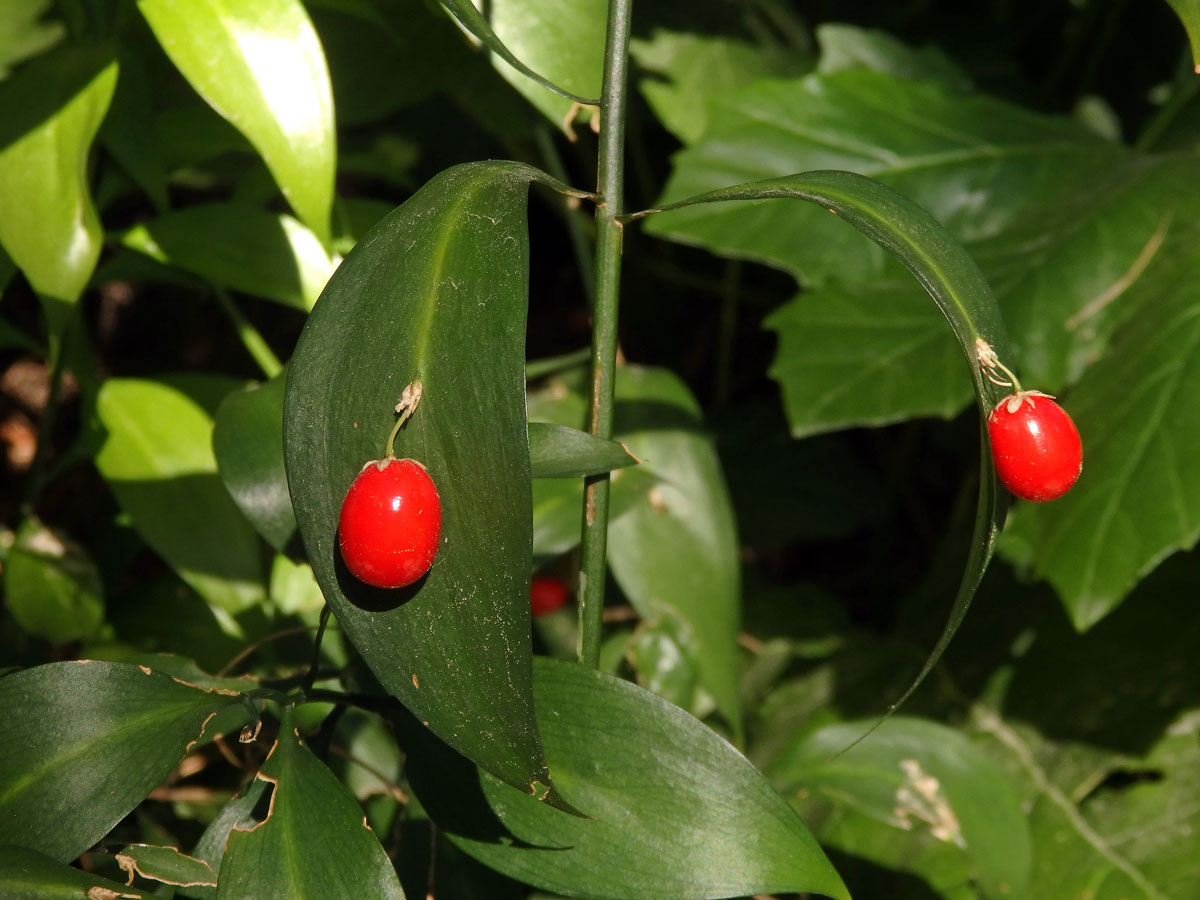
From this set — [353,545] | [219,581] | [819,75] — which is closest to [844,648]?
[819,75]

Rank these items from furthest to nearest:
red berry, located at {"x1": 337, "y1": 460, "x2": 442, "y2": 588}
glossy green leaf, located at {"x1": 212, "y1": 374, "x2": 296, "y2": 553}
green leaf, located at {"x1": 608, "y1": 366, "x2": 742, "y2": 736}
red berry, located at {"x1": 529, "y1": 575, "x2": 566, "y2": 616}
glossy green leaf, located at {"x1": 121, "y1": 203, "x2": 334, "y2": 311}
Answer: red berry, located at {"x1": 529, "y1": 575, "x2": 566, "y2": 616}
green leaf, located at {"x1": 608, "y1": 366, "x2": 742, "y2": 736}
glossy green leaf, located at {"x1": 121, "y1": 203, "x2": 334, "y2": 311}
glossy green leaf, located at {"x1": 212, "y1": 374, "x2": 296, "y2": 553}
red berry, located at {"x1": 337, "y1": 460, "x2": 442, "y2": 588}

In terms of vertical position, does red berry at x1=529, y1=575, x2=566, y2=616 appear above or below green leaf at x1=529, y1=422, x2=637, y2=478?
below

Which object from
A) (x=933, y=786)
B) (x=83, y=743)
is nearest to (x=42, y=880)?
(x=83, y=743)

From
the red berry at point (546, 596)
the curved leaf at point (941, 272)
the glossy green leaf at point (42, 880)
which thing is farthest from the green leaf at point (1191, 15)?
the red berry at point (546, 596)

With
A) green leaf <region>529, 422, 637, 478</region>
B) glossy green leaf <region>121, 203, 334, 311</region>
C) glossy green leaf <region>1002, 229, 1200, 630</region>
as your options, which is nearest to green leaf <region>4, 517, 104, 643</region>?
glossy green leaf <region>121, 203, 334, 311</region>

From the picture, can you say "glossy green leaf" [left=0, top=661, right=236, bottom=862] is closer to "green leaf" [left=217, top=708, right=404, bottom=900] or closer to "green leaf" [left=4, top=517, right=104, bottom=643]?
"green leaf" [left=217, top=708, right=404, bottom=900]

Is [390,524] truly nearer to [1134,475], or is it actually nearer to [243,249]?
[243,249]
